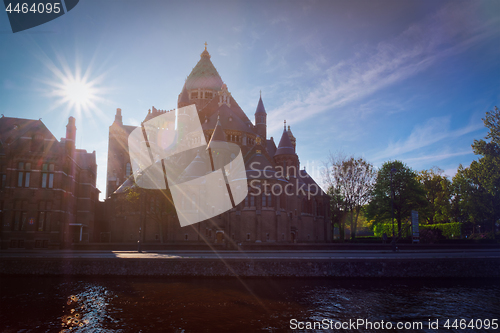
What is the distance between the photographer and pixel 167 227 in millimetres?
54719

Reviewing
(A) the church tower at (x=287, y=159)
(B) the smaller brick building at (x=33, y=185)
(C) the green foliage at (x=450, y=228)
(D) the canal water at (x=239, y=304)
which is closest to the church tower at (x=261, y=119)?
(A) the church tower at (x=287, y=159)

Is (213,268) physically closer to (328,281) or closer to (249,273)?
(249,273)

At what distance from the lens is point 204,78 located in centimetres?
7619

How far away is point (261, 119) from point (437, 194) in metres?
42.3

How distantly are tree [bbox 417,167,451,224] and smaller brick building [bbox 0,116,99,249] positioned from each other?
2635 inches

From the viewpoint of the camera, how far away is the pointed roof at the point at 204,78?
2970 inches

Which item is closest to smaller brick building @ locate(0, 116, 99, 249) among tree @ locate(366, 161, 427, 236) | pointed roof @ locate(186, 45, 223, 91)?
pointed roof @ locate(186, 45, 223, 91)

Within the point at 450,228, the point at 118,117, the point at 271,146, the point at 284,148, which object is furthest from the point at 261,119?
the point at 450,228

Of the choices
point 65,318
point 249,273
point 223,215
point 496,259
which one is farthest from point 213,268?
point 223,215

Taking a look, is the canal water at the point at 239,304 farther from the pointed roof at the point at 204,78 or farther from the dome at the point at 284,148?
the pointed roof at the point at 204,78

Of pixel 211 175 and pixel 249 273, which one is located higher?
pixel 211 175

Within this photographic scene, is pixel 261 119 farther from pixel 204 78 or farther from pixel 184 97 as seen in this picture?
pixel 204 78

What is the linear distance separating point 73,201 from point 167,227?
50.8 feet

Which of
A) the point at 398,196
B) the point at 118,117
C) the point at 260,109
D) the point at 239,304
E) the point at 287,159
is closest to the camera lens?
the point at 239,304
